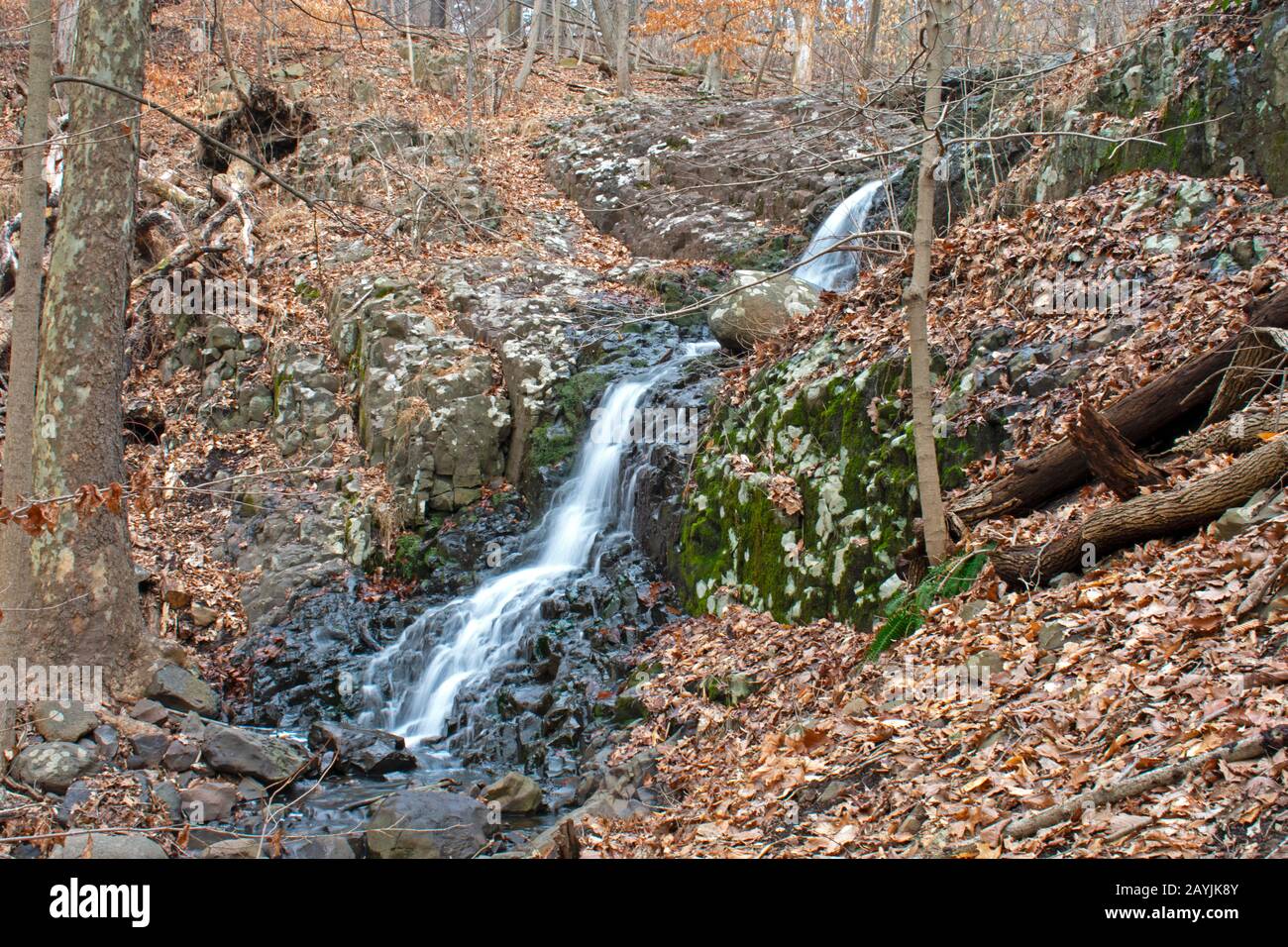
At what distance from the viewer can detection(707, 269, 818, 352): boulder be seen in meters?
10.5

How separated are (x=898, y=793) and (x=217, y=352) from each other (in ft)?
42.2

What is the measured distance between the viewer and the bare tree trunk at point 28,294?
5.46 metres

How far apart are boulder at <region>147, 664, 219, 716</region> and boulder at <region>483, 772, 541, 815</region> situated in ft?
9.73

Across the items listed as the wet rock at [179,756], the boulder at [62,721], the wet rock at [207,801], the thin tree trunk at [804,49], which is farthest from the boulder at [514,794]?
the thin tree trunk at [804,49]

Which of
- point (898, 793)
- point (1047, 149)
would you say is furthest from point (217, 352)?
point (898, 793)

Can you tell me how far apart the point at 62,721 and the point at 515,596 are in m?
4.32

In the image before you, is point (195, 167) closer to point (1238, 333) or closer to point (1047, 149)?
point (1047, 149)

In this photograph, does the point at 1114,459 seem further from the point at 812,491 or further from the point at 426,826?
the point at 426,826

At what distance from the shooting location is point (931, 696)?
5.25 m

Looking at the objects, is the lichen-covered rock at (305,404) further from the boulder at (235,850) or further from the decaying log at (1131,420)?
the decaying log at (1131,420)

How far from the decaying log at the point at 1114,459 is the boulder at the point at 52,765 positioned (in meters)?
7.02

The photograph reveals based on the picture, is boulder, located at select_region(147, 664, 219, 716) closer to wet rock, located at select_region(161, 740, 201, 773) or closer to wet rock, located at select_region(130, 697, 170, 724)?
wet rock, located at select_region(130, 697, 170, 724)

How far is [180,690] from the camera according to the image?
816cm
